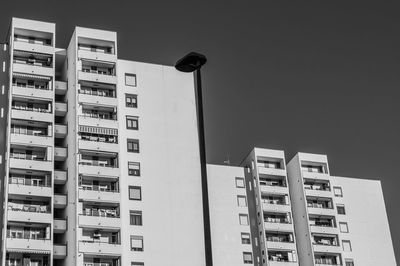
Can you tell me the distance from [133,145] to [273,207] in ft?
83.6

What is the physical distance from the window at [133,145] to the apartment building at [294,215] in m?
15.7

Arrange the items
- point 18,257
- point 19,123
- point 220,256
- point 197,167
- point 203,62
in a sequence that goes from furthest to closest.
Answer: point 220,256 → point 197,167 → point 19,123 → point 18,257 → point 203,62

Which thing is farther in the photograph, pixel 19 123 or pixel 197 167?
pixel 197 167

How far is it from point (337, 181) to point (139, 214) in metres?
38.4

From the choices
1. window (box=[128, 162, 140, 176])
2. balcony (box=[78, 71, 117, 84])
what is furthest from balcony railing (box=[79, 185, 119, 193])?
balcony (box=[78, 71, 117, 84])

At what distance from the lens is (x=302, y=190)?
335 ft

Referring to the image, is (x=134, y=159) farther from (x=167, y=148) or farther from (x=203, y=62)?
(x=203, y=62)

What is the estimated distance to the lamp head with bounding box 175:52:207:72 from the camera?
93.6 feet

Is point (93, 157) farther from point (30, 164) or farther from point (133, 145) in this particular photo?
point (30, 164)

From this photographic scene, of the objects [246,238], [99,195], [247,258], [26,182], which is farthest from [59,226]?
[246,238]

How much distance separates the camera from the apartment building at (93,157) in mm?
74188

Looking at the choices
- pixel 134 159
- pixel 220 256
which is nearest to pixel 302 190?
pixel 220 256

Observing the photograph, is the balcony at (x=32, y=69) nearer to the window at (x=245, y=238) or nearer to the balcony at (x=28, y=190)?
the balcony at (x=28, y=190)

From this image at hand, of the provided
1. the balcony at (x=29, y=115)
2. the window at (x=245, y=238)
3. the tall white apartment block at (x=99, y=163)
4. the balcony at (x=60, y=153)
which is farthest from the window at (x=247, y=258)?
the balcony at (x=29, y=115)
